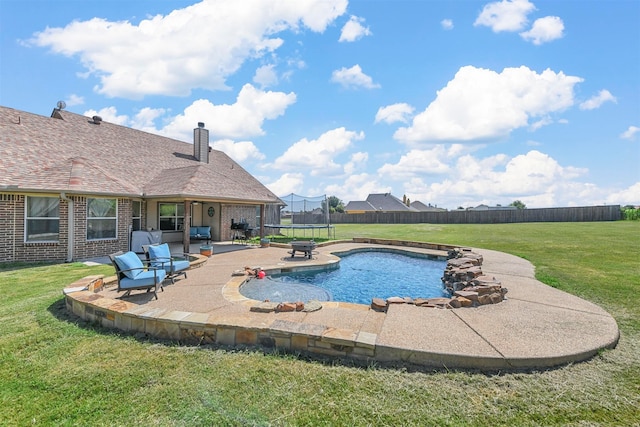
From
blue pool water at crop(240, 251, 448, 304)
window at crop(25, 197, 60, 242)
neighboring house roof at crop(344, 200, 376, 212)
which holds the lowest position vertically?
blue pool water at crop(240, 251, 448, 304)

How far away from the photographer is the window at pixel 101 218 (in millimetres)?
10281

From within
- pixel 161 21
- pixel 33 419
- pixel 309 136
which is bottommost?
pixel 33 419

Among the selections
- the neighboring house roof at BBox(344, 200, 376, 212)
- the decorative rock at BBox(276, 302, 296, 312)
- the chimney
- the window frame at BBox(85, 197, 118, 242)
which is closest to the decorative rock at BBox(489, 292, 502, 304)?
the decorative rock at BBox(276, 302, 296, 312)

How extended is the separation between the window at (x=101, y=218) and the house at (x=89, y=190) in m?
0.03

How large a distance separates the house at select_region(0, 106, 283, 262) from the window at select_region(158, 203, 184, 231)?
5cm

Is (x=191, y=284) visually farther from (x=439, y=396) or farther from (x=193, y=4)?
(x=193, y=4)

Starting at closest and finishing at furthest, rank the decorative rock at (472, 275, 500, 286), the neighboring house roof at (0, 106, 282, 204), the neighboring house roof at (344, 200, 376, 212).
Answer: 1. the decorative rock at (472, 275, 500, 286)
2. the neighboring house roof at (0, 106, 282, 204)
3. the neighboring house roof at (344, 200, 376, 212)

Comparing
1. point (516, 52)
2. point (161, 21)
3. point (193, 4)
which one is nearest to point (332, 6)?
point (193, 4)

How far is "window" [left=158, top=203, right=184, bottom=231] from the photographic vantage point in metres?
14.5

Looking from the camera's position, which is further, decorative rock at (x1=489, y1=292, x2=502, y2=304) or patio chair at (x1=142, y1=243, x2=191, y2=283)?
patio chair at (x1=142, y1=243, x2=191, y2=283)

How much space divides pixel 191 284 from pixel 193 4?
8.10m

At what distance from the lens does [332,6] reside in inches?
367

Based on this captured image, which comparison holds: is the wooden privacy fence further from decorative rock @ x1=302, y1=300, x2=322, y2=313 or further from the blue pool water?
decorative rock @ x1=302, y1=300, x2=322, y2=313

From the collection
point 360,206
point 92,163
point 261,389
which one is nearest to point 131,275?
point 261,389
